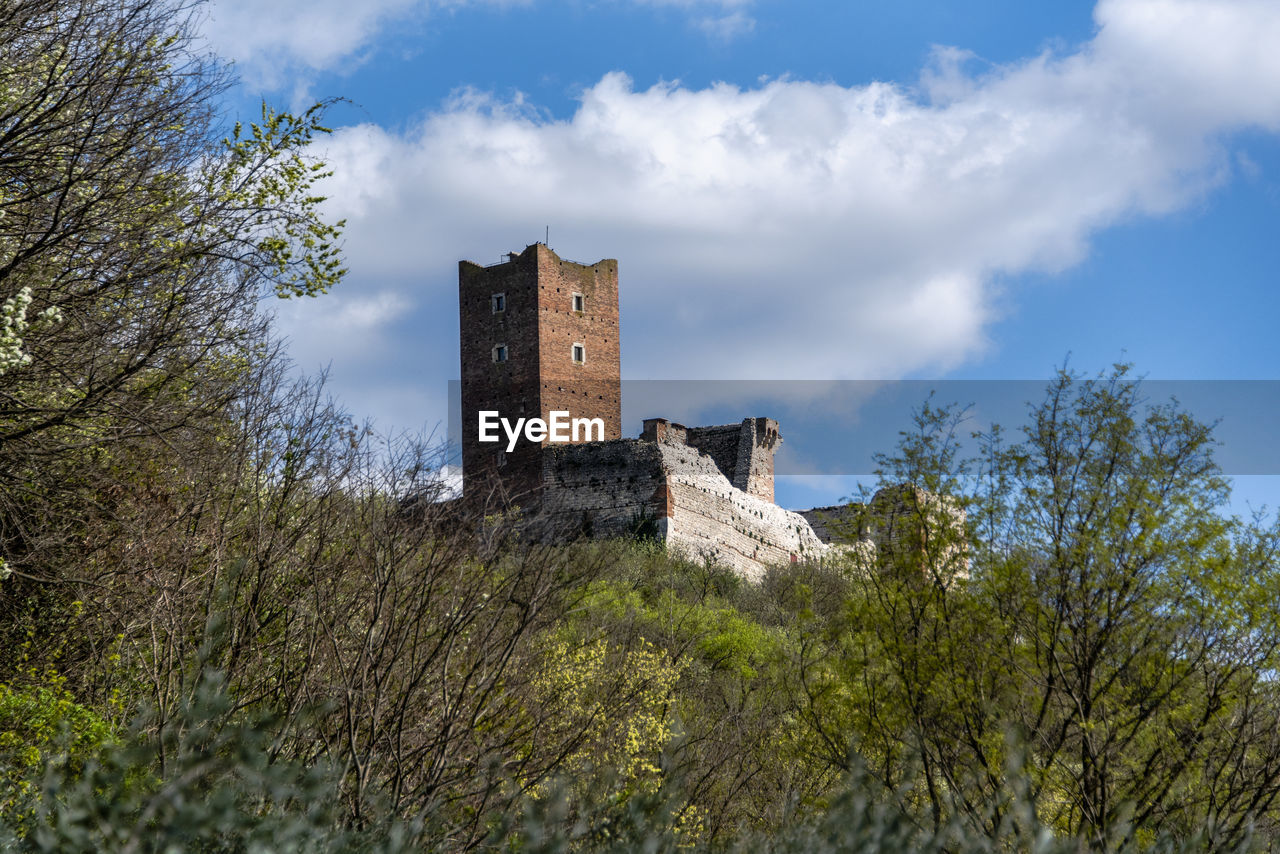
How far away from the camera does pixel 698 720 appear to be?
55.2ft

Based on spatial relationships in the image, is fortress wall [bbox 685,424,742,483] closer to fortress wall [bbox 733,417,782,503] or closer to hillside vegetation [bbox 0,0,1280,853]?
fortress wall [bbox 733,417,782,503]

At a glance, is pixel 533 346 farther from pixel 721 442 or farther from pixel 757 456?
pixel 757 456

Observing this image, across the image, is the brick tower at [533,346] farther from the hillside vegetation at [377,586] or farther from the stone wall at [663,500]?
the hillside vegetation at [377,586]

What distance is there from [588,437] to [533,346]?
3638 millimetres

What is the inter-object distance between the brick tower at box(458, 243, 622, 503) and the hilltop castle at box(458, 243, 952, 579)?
45mm

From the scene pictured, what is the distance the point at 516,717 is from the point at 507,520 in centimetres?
183

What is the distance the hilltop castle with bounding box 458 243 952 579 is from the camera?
35.5m

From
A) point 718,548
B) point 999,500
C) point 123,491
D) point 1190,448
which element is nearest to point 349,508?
point 123,491

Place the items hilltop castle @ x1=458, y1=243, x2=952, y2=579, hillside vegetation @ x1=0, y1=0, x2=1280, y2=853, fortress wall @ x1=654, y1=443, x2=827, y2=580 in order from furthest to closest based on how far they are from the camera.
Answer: hilltop castle @ x1=458, y1=243, x2=952, y2=579 < fortress wall @ x1=654, y1=443, x2=827, y2=580 < hillside vegetation @ x1=0, y1=0, x2=1280, y2=853

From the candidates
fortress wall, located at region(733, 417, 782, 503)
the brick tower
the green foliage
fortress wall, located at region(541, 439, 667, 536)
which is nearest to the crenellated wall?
fortress wall, located at region(541, 439, 667, 536)

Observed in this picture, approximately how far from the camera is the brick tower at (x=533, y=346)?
1597 inches

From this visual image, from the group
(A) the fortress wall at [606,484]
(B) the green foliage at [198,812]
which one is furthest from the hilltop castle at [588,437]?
(B) the green foliage at [198,812]

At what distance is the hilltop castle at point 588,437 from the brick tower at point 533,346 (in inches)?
1.8

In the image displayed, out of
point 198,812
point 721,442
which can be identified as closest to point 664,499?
point 721,442
